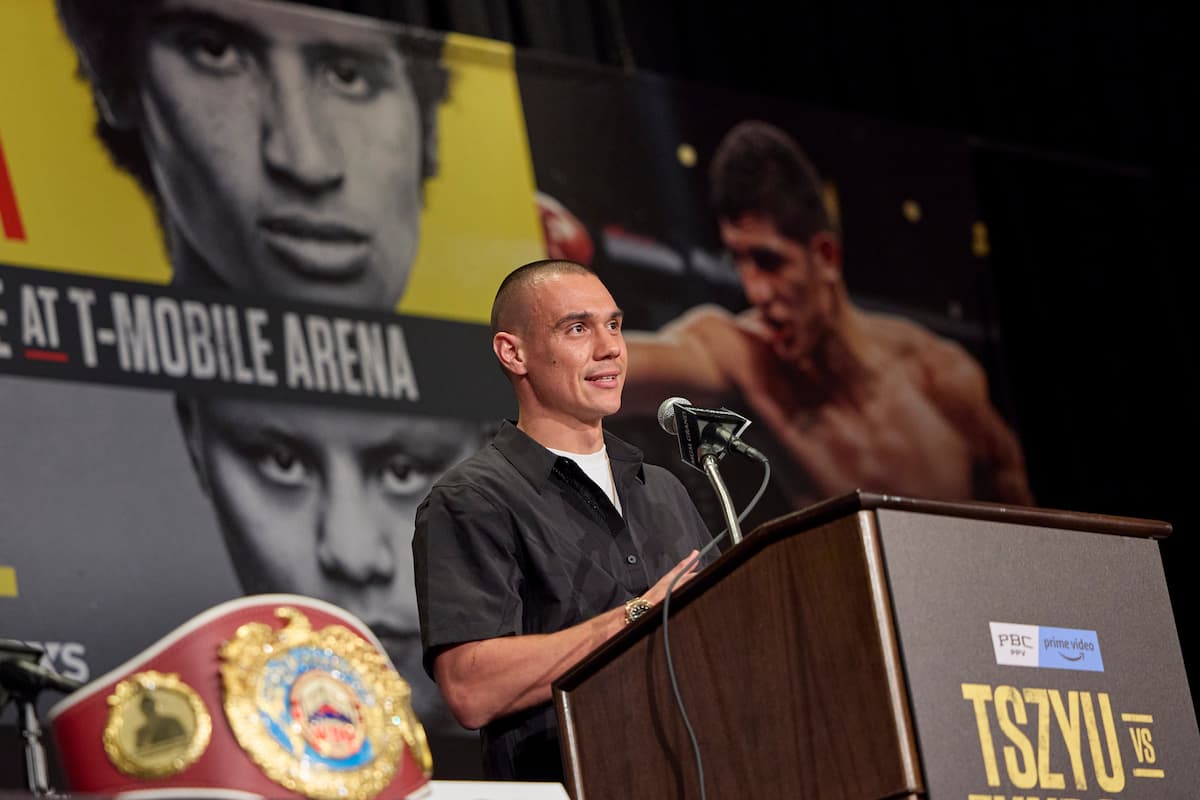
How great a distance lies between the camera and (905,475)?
4414 millimetres

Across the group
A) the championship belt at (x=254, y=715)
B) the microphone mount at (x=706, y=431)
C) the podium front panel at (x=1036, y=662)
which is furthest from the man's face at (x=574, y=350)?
the championship belt at (x=254, y=715)

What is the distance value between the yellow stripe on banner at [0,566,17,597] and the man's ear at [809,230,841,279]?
226cm

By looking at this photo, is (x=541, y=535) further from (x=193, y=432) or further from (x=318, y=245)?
(x=318, y=245)

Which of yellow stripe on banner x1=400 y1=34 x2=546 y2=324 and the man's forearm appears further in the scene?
yellow stripe on banner x1=400 y1=34 x2=546 y2=324

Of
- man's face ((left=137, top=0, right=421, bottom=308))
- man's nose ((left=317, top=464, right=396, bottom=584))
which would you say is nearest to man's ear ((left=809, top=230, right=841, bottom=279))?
man's face ((left=137, top=0, right=421, bottom=308))

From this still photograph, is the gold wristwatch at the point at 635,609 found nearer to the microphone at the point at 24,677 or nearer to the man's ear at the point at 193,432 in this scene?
the microphone at the point at 24,677

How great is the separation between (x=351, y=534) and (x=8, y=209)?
3.11 feet

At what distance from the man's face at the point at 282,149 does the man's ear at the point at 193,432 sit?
0.27 m

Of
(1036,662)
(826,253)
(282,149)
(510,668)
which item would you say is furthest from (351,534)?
(1036,662)

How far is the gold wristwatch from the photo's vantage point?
209 cm

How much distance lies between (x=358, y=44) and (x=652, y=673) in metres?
2.29

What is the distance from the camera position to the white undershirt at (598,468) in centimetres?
253

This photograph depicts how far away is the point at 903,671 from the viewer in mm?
1772

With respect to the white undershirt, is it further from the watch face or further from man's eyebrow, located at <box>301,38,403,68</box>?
man's eyebrow, located at <box>301,38,403,68</box>
